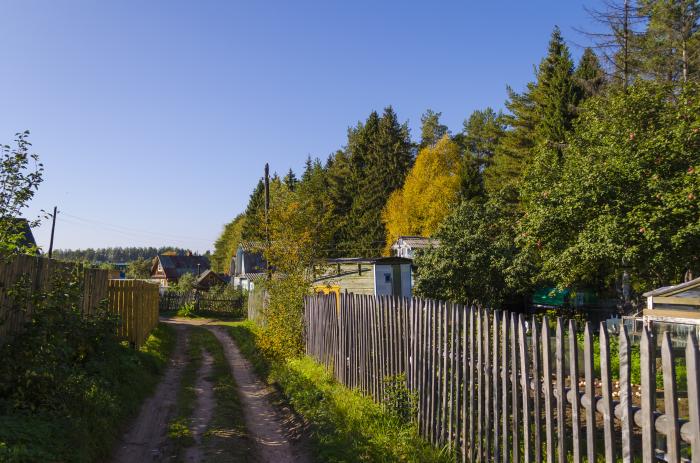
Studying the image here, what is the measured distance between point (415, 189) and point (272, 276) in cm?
3137

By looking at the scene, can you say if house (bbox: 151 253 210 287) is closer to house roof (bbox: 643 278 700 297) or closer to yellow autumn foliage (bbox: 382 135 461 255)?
yellow autumn foliage (bbox: 382 135 461 255)

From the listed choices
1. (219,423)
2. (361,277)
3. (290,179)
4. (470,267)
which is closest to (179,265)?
(290,179)

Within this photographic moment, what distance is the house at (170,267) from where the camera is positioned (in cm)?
8288

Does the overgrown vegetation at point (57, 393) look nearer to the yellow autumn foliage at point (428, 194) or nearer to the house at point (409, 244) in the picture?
the house at point (409, 244)

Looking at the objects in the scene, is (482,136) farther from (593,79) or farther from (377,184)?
(593,79)

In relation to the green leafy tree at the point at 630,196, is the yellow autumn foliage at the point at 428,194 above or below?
above

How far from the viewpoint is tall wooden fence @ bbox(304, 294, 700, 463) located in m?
2.99

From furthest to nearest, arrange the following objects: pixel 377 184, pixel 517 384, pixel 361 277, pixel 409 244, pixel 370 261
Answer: pixel 377 184 < pixel 409 244 < pixel 361 277 < pixel 370 261 < pixel 517 384

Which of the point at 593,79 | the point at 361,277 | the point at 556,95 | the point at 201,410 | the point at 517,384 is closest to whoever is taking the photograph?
the point at 517,384

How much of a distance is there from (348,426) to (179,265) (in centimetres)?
9100

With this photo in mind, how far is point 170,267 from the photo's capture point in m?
85.4

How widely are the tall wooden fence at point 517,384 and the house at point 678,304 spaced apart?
6.99 m

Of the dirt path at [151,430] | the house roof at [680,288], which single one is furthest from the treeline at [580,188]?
the dirt path at [151,430]

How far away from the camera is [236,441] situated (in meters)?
6.53
